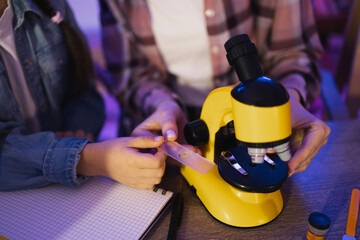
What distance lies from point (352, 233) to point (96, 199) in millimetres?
504

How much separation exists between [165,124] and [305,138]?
12.9 inches

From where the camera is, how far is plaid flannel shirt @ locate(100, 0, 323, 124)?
94 centimetres

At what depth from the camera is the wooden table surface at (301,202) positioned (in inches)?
21.0

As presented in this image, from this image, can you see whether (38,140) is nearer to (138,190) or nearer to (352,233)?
(138,190)

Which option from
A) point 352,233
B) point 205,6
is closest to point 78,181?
point 352,233

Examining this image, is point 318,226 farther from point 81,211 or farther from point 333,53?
point 333,53

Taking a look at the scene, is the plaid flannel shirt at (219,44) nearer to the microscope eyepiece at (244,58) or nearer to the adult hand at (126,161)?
the adult hand at (126,161)

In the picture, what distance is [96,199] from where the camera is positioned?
61 cm

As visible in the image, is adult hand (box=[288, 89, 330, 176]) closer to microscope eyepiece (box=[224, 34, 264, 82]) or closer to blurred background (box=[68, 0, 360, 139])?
microscope eyepiece (box=[224, 34, 264, 82])

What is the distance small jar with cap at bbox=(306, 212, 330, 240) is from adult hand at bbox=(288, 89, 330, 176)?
125 millimetres

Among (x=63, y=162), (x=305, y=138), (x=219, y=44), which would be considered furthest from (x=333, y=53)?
(x=63, y=162)

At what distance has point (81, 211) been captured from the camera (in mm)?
580

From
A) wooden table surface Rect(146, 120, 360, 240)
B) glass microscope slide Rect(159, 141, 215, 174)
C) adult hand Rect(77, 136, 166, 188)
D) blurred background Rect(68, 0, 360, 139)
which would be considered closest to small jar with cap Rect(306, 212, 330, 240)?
wooden table surface Rect(146, 120, 360, 240)

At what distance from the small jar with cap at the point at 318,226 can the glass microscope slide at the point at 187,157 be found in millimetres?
200
